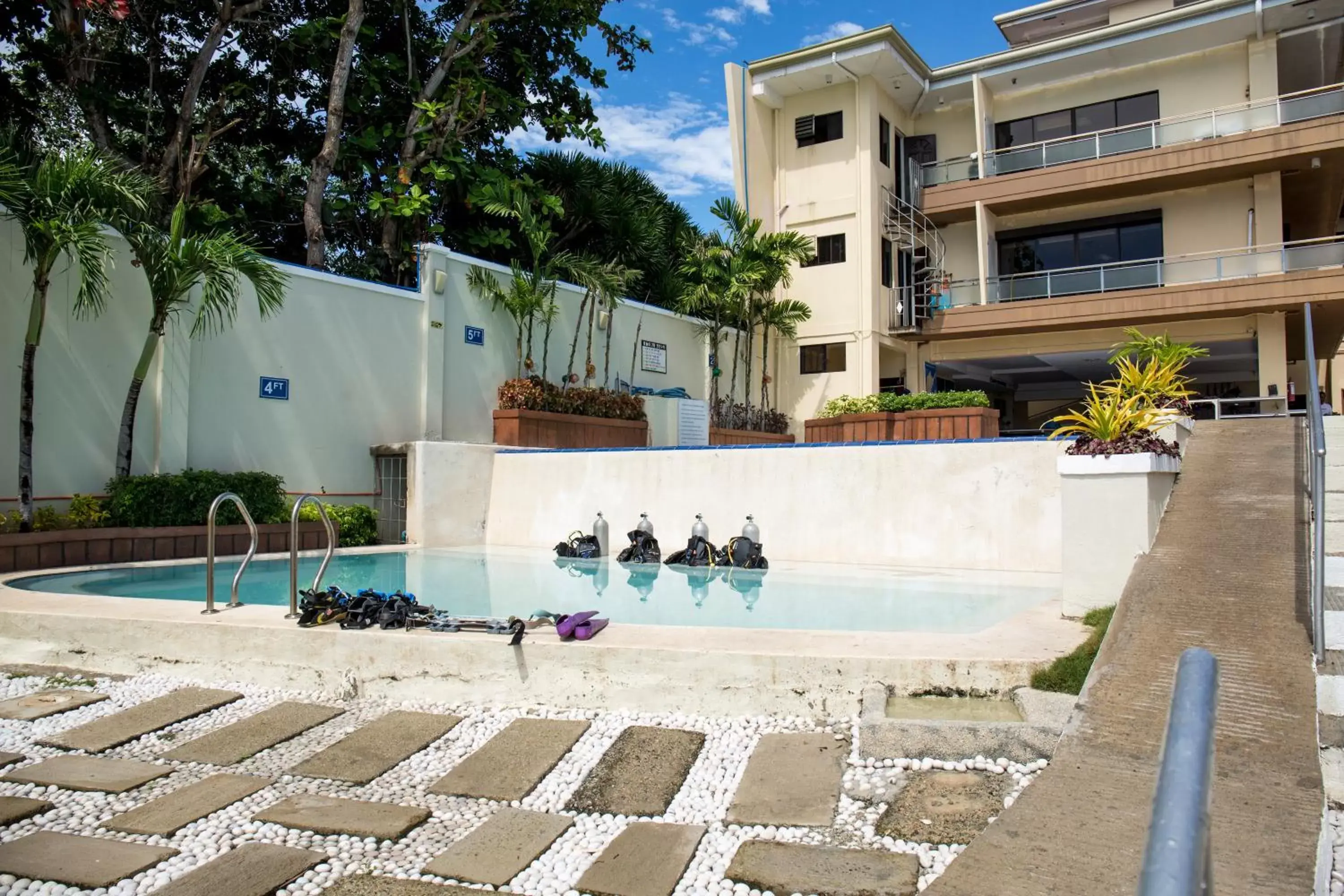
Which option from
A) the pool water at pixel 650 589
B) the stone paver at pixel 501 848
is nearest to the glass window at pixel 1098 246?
the pool water at pixel 650 589

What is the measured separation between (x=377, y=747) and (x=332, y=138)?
1391 cm

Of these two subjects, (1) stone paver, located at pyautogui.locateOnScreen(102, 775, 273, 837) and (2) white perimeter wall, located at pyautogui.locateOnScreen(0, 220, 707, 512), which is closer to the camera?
(1) stone paver, located at pyautogui.locateOnScreen(102, 775, 273, 837)

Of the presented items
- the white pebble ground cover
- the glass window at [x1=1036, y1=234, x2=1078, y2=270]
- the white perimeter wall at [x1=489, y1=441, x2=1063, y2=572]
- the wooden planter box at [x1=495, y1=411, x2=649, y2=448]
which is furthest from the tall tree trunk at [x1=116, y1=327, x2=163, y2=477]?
the glass window at [x1=1036, y1=234, x2=1078, y2=270]

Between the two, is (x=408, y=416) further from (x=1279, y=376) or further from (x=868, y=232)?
(x=1279, y=376)

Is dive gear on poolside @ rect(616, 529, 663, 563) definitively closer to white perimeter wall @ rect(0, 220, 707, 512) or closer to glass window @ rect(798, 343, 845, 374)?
white perimeter wall @ rect(0, 220, 707, 512)

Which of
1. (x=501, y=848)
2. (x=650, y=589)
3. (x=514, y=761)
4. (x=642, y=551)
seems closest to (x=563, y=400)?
(x=642, y=551)

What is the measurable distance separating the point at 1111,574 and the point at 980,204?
17.6 metres

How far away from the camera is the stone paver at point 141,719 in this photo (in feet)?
15.3

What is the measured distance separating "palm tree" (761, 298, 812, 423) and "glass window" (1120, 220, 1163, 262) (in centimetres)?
753

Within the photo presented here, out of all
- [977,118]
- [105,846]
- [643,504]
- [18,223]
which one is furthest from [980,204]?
[105,846]

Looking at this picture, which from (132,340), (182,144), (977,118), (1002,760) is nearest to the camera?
(1002,760)

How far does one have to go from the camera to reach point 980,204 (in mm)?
21547

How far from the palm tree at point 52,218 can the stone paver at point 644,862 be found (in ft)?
29.7

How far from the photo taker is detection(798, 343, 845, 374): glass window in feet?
72.5
